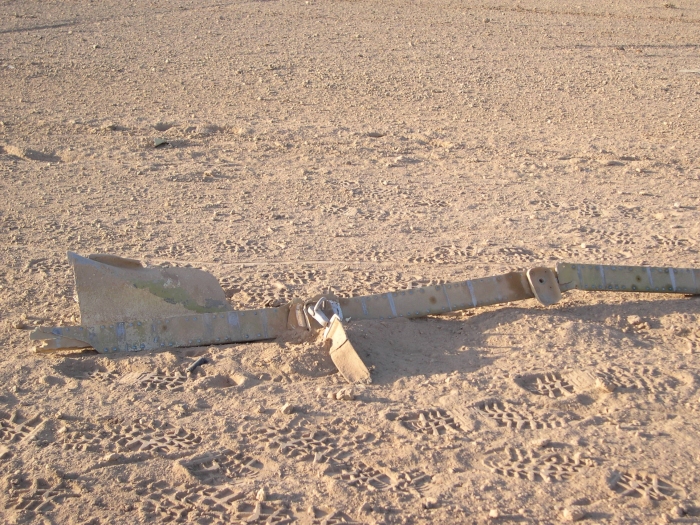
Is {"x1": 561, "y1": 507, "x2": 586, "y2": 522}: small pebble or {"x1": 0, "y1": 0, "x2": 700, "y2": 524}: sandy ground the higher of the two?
→ {"x1": 0, "y1": 0, "x2": 700, "y2": 524}: sandy ground

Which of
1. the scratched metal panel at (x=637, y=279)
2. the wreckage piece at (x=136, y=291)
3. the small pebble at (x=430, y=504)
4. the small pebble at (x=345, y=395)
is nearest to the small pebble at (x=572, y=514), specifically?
the small pebble at (x=430, y=504)

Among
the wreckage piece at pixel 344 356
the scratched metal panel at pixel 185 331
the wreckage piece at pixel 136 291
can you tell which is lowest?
the wreckage piece at pixel 344 356

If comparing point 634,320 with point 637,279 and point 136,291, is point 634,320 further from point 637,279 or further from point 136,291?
point 136,291

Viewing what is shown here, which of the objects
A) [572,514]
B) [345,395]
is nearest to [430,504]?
[572,514]

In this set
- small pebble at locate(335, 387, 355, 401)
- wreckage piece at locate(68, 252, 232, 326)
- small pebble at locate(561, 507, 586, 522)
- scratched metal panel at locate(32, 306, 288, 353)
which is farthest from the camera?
wreckage piece at locate(68, 252, 232, 326)

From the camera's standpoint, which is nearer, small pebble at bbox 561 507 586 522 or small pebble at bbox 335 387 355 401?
small pebble at bbox 561 507 586 522

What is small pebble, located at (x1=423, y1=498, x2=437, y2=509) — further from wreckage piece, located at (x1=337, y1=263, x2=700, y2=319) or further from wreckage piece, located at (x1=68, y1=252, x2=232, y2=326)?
wreckage piece, located at (x1=68, y1=252, x2=232, y2=326)

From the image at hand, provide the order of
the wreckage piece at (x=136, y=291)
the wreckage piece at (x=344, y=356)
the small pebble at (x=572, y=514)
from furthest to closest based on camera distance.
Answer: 1. the wreckage piece at (x=136, y=291)
2. the wreckage piece at (x=344, y=356)
3. the small pebble at (x=572, y=514)

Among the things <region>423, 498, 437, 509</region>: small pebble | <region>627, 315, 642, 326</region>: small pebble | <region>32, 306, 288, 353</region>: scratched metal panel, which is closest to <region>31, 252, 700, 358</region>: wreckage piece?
<region>32, 306, 288, 353</region>: scratched metal panel

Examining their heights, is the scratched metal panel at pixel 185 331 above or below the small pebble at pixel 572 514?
above

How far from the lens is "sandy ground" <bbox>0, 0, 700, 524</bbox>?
262 centimetres

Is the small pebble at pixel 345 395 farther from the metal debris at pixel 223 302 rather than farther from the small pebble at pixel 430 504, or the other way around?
the small pebble at pixel 430 504

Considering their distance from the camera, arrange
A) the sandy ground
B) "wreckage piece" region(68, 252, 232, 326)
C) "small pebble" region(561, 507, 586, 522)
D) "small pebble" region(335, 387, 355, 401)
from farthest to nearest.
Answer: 1. "wreckage piece" region(68, 252, 232, 326)
2. "small pebble" region(335, 387, 355, 401)
3. the sandy ground
4. "small pebble" region(561, 507, 586, 522)

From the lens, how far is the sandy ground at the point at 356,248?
262 cm
